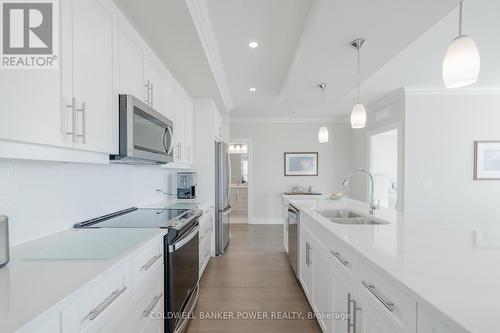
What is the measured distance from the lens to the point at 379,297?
1.01 meters

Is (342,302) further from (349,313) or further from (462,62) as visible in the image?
(462,62)

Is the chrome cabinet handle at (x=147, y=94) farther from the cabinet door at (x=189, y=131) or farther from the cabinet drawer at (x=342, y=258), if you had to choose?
the cabinet drawer at (x=342, y=258)

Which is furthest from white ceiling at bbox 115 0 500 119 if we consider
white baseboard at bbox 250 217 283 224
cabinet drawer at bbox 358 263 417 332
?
white baseboard at bbox 250 217 283 224

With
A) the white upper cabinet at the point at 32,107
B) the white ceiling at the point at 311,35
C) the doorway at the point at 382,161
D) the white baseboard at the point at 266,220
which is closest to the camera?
the white upper cabinet at the point at 32,107

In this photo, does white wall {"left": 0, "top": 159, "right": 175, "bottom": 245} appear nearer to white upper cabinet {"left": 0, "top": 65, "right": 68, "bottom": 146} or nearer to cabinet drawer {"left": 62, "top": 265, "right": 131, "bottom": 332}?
white upper cabinet {"left": 0, "top": 65, "right": 68, "bottom": 146}

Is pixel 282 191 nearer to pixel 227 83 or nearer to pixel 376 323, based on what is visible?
pixel 227 83

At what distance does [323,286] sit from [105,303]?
145 cm

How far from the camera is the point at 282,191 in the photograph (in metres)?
6.25

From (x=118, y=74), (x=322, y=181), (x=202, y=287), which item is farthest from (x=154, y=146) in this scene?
(x=322, y=181)

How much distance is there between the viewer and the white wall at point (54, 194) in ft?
3.92

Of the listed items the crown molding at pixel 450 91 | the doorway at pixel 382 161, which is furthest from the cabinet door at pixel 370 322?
the doorway at pixel 382 161

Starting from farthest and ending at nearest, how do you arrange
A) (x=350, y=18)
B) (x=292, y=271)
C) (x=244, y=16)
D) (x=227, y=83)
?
(x=227, y=83) → (x=292, y=271) → (x=244, y=16) → (x=350, y=18)

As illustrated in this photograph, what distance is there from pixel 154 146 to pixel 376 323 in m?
1.81

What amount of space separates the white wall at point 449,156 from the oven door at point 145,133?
3.94 metres
